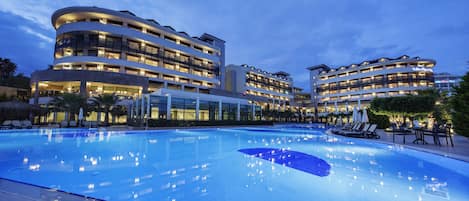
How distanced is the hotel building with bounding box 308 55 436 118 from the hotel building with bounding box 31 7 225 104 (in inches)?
1492

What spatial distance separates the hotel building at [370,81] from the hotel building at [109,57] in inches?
1492

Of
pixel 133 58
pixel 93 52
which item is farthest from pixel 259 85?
pixel 93 52

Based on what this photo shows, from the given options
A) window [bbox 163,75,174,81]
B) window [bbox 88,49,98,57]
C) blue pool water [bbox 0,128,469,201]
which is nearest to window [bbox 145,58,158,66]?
window [bbox 163,75,174,81]

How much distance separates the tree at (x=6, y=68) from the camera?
39.2 metres

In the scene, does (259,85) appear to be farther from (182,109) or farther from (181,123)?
(181,123)

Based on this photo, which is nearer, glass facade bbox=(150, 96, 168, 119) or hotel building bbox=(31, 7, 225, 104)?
glass facade bbox=(150, 96, 168, 119)

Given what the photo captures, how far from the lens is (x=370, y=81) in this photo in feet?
198

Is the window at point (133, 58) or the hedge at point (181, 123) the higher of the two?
the window at point (133, 58)

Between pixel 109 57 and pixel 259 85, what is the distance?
43.0 m

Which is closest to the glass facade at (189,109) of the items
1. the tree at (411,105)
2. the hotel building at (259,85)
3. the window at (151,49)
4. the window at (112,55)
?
the window at (112,55)

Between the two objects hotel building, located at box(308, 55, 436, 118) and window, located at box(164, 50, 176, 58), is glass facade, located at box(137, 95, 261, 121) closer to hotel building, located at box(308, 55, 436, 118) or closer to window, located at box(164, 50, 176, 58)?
window, located at box(164, 50, 176, 58)

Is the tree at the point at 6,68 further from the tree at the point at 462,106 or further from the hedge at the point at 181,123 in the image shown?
the tree at the point at 462,106

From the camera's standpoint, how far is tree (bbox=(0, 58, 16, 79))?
39.2 meters

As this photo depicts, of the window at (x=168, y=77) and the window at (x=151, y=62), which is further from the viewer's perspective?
the window at (x=168, y=77)
